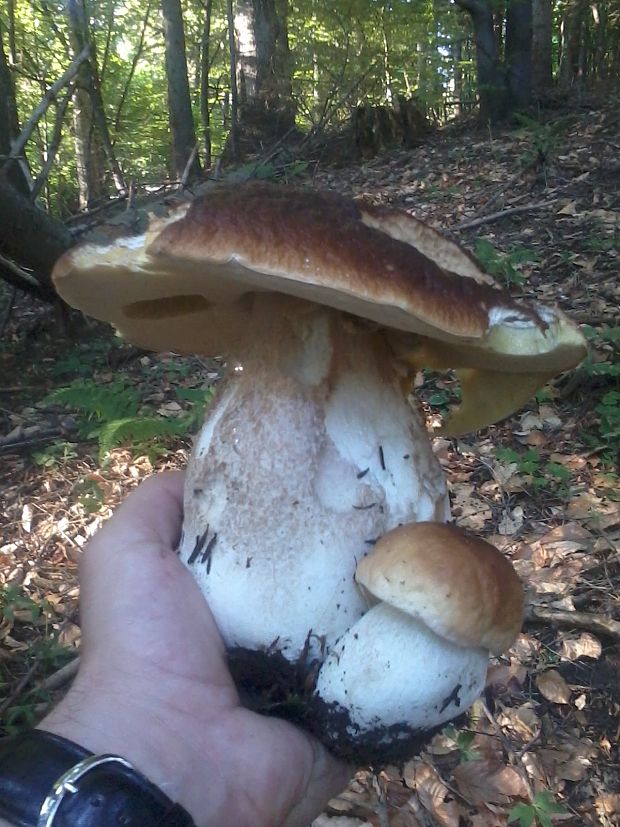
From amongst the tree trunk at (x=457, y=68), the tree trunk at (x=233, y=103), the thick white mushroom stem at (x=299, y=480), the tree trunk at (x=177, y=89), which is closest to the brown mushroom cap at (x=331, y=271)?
the thick white mushroom stem at (x=299, y=480)

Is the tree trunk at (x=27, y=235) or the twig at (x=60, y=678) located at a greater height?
the tree trunk at (x=27, y=235)

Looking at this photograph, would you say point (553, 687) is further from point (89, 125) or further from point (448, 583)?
point (89, 125)

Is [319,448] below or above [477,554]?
above

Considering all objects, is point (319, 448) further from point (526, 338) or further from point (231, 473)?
point (526, 338)

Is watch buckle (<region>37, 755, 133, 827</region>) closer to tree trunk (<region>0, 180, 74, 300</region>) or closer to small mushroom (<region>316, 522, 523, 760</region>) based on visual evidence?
small mushroom (<region>316, 522, 523, 760</region>)

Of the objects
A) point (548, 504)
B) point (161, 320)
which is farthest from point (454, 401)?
point (161, 320)

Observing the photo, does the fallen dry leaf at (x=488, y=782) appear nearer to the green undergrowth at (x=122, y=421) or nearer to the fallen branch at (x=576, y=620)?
the fallen branch at (x=576, y=620)
